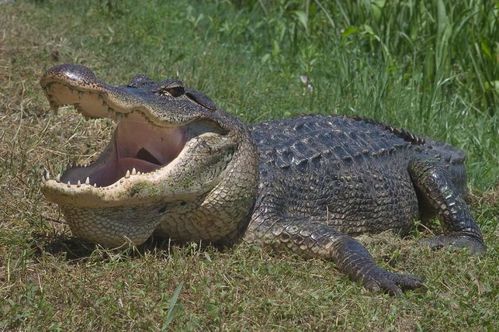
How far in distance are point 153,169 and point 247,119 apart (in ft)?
7.56

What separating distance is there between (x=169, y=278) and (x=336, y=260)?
0.91m

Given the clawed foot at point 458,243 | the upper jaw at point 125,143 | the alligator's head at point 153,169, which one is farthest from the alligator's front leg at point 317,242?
the clawed foot at point 458,243

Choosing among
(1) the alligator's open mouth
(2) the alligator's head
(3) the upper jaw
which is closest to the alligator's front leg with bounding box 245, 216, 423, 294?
(2) the alligator's head

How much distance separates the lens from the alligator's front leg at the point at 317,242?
472cm

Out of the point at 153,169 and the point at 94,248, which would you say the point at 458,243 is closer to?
the point at 153,169

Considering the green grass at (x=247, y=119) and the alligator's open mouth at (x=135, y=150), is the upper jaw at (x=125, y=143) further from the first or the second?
the green grass at (x=247, y=119)

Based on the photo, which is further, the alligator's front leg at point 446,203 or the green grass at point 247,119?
the alligator's front leg at point 446,203

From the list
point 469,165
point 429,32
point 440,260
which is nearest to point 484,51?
point 429,32

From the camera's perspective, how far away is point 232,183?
489cm

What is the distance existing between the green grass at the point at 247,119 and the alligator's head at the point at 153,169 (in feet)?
0.51

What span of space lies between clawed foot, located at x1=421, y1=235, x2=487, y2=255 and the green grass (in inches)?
3.5

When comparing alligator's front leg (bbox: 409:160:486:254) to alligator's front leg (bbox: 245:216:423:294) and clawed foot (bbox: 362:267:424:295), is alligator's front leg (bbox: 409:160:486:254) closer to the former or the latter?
alligator's front leg (bbox: 245:216:423:294)

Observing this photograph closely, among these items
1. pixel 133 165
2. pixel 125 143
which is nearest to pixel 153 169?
pixel 133 165

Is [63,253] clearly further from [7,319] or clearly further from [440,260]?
[440,260]
